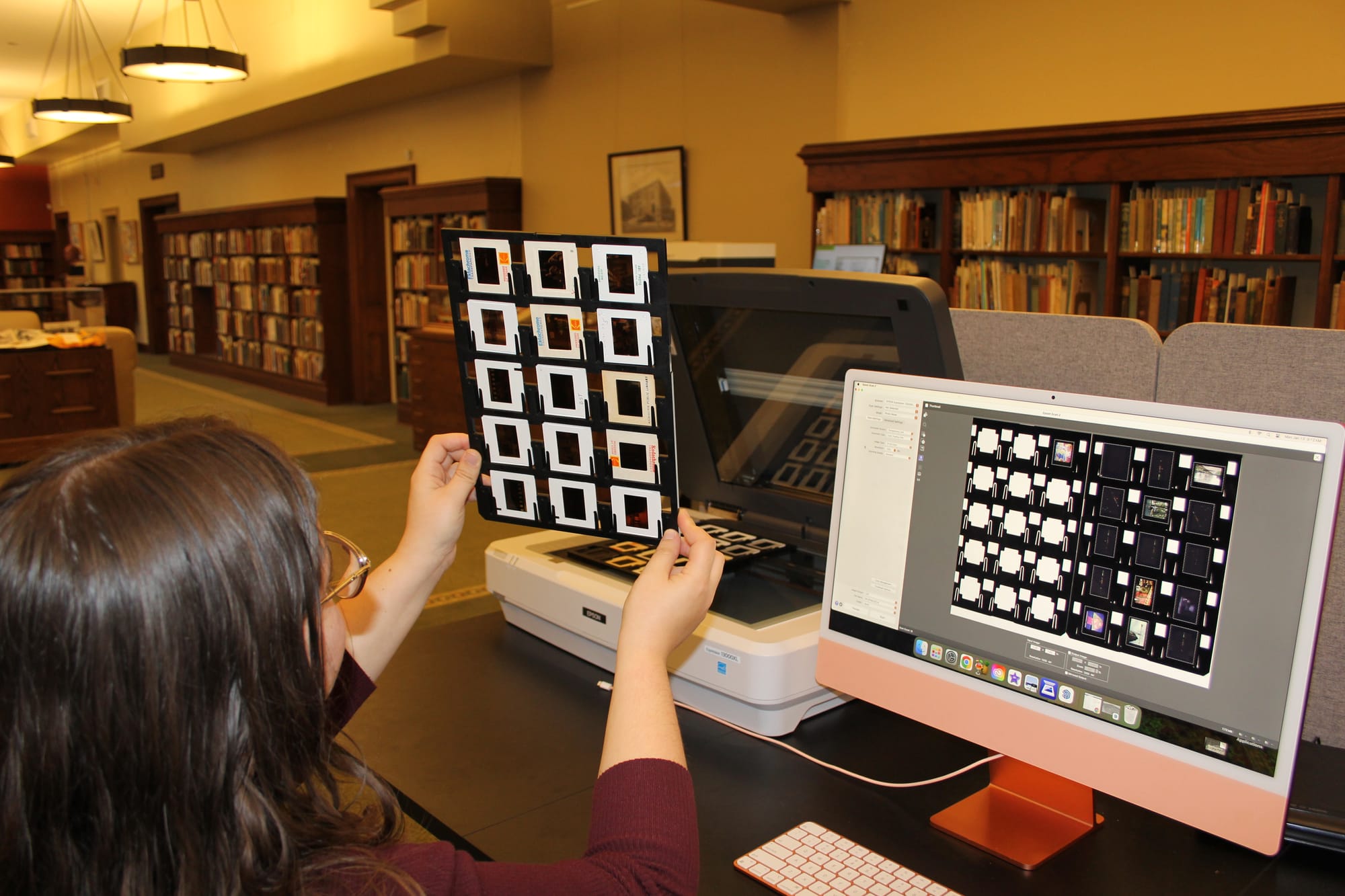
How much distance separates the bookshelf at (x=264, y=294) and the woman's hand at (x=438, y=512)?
871 centimetres

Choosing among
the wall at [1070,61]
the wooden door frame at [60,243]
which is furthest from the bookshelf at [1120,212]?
the wooden door frame at [60,243]

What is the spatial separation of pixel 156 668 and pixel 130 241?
16367 mm

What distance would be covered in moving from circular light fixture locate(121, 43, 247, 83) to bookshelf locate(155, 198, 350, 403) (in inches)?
84.5

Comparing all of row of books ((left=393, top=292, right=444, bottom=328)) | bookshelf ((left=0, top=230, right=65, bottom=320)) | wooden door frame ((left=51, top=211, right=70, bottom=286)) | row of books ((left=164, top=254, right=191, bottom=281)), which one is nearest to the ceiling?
row of books ((left=164, top=254, right=191, bottom=281))

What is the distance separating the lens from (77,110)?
8.95 meters

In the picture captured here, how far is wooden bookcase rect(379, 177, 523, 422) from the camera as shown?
288 inches

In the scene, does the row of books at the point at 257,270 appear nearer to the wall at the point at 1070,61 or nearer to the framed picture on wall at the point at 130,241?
the framed picture on wall at the point at 130,241

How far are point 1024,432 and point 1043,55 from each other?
13.2ft

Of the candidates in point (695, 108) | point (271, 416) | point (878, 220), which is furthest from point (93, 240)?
point (878, 220)

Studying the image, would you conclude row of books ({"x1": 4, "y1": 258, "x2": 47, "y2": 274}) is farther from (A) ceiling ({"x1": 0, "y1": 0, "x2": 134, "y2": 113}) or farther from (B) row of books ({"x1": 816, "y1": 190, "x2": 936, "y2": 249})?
(B) row of books ({"x1": 816, "y1": 190, "x2": 936, "y2": 249})

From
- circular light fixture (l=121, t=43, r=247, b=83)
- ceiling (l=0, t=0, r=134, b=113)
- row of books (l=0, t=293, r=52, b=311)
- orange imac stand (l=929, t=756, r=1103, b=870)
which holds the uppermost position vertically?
ceiling (l=0, t=0, r=134, b=113)

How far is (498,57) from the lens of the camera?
662 cm

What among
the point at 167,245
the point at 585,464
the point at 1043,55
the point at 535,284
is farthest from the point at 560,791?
the point at 167,245

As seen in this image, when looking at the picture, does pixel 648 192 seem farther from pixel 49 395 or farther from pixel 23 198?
pixel 23 198
